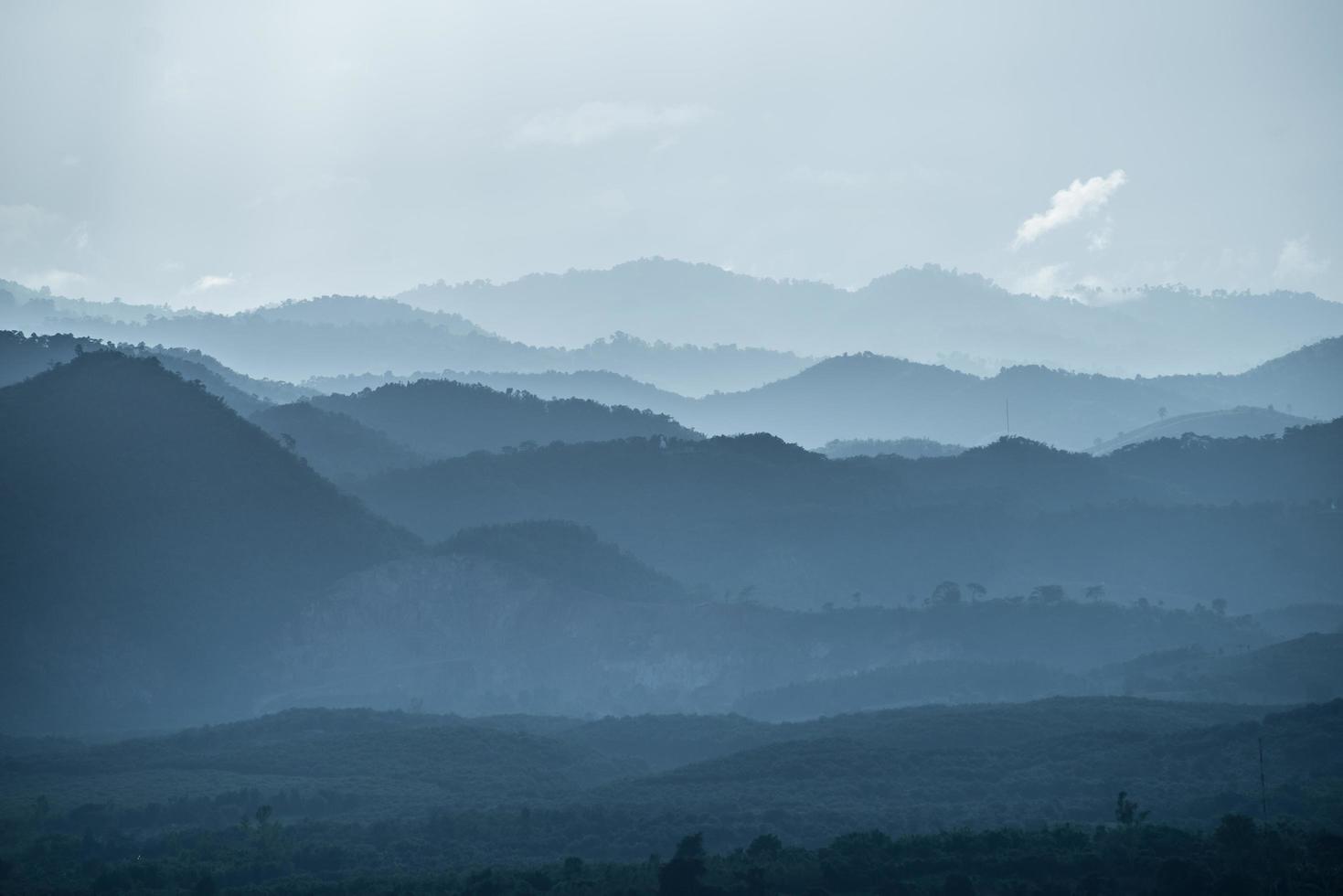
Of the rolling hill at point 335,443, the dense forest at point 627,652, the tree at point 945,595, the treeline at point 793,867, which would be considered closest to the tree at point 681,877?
the treeline at point 793,867

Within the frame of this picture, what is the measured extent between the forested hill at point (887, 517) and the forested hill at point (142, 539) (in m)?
18.5

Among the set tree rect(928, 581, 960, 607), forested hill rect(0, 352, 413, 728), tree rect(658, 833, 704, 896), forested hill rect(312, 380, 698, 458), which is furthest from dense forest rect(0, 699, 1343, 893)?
forested hill rect(312, 380, 698, 458)

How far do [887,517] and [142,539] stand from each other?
63669 mm

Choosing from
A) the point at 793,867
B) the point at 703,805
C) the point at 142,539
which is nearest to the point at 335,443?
the point at 142,539

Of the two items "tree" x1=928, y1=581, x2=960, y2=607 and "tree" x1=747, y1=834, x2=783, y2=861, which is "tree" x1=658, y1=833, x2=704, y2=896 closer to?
"tree" x1=747, y1=834, x2=783, y2=861

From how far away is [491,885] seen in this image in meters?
50.5

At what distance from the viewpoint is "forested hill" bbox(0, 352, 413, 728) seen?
102875mm

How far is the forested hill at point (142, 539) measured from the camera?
103 meters

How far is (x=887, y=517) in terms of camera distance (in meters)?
149

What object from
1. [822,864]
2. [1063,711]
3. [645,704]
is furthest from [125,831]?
[645,704]

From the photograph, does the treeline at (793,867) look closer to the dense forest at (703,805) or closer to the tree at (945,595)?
the dense forest at (703,805)

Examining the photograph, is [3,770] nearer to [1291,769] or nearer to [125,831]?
[125,831]

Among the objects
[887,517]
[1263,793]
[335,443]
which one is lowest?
[1263,793]

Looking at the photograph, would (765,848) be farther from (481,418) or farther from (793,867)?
(481,418)
